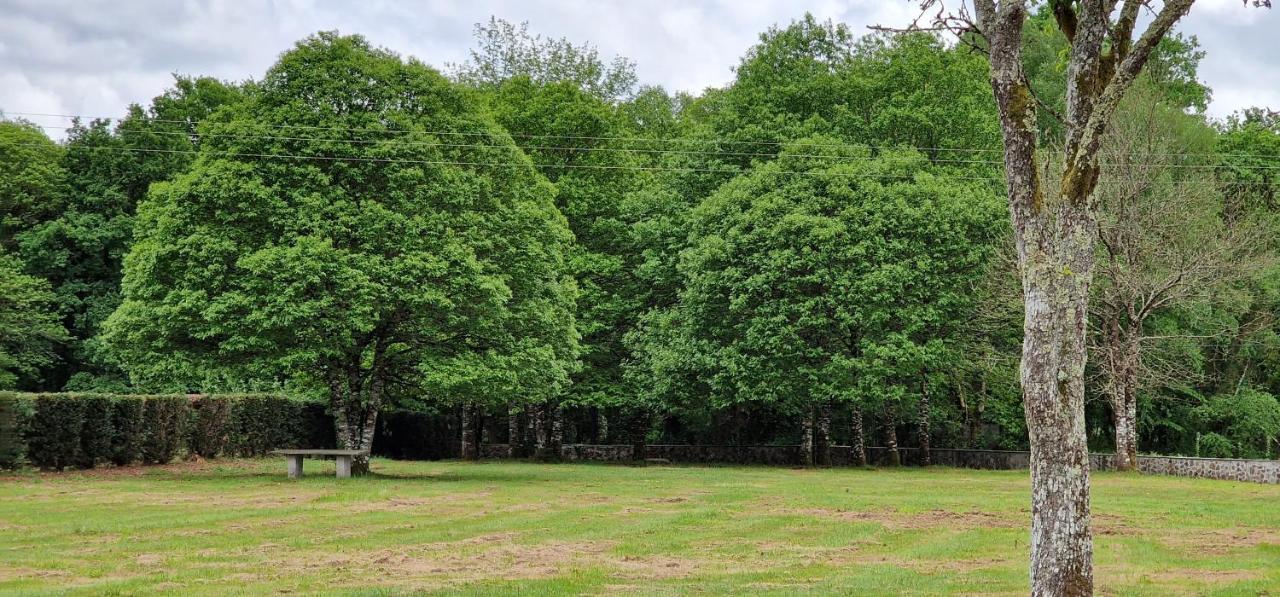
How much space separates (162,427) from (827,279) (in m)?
20.6

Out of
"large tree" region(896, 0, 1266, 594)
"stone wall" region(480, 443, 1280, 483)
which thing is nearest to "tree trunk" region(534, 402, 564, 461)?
"stone wall" region(480, 443, 1280, 483)

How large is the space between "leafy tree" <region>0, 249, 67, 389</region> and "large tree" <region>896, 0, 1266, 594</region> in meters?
39.8

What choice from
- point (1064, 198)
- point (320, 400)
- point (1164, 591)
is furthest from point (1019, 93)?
point (320, 400)

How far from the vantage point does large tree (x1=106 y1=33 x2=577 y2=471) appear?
25.4 m

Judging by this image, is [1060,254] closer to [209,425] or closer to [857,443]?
[209,425]

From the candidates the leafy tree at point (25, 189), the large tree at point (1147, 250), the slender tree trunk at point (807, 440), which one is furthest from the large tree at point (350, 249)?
the leafy tree at point (25, 189)

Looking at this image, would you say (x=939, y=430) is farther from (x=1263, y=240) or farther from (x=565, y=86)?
(x=565, y=86)

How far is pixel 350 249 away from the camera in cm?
2673

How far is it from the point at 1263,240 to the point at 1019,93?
3204 centimetres

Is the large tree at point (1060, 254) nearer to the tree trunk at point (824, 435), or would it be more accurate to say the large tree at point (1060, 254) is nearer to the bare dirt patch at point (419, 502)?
the bare dirt patch at point (419, 502)

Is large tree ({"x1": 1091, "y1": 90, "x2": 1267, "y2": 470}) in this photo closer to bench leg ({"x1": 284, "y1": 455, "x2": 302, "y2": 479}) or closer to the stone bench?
the stone bench

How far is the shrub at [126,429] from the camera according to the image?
29.0 meters

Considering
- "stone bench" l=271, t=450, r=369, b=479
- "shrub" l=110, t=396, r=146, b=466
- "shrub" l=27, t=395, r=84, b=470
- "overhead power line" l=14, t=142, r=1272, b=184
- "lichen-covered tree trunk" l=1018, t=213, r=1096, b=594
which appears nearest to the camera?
"lichen-covered tree trunk" l=1018, t=213, r=1096, b=594

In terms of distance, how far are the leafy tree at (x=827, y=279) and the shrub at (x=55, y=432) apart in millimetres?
17851
